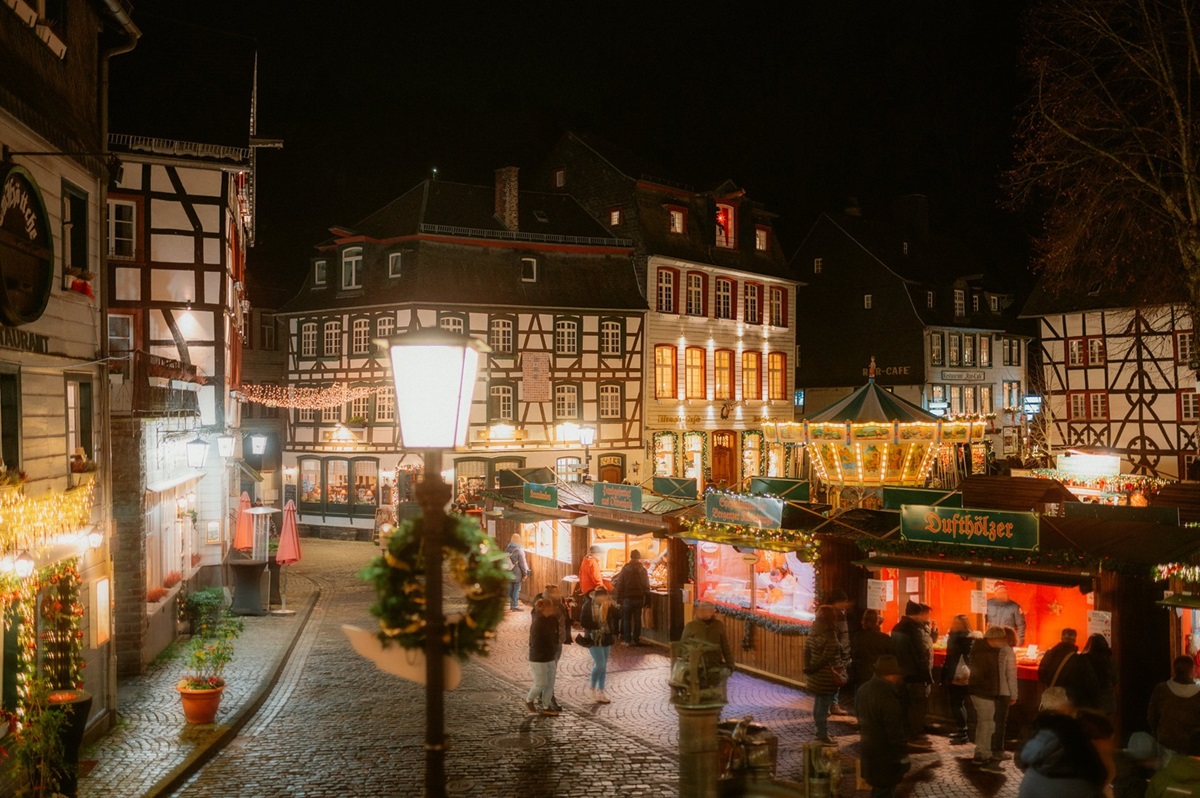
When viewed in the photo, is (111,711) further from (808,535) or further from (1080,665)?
(1080,665)

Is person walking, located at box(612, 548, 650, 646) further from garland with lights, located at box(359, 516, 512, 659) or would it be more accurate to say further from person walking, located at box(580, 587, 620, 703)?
garland with lights, located at box(359, 516, 512, 659)

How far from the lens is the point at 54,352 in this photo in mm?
11148

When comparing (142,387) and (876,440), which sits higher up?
(142,387)

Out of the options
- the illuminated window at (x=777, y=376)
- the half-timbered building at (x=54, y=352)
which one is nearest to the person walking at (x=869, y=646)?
the half-timbered building at (x=54, y=352)

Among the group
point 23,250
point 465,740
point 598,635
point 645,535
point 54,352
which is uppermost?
point 23,250

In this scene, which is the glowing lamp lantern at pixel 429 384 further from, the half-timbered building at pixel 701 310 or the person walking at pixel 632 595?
the half-timbered building at pixel 701 310

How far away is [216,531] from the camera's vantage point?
2300cm

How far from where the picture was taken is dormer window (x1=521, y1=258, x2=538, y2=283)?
36750mm

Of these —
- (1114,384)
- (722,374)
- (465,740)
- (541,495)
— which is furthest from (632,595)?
(1114,384)

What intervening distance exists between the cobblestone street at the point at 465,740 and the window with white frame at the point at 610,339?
853 inches

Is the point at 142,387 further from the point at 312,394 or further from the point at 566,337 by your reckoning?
the point at 566,337

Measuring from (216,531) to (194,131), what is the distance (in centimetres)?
860

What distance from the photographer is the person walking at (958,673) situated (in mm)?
12250

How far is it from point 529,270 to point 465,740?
26.1 meters
